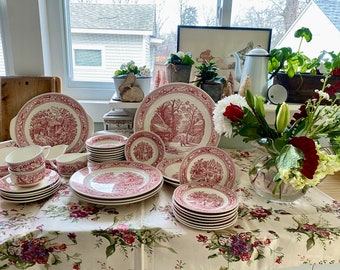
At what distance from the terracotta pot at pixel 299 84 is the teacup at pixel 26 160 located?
3.17ft

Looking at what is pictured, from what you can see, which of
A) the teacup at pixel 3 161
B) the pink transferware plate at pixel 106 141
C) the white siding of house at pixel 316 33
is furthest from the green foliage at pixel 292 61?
the teacup at pixel 3 161

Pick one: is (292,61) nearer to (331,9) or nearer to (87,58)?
(331,9)

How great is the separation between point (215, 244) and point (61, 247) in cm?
35

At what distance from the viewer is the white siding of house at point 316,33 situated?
1403 mm

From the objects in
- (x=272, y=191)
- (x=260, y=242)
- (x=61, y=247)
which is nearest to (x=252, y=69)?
(x=272, y=191)

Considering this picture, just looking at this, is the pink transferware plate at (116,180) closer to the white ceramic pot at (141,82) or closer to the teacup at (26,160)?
the teacup at (26,160)

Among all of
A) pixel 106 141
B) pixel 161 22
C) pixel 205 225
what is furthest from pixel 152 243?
pixel 161 22

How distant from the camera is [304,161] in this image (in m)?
0.59

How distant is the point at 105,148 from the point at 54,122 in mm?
264

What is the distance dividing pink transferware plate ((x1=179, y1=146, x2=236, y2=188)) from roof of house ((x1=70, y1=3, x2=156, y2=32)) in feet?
2.85

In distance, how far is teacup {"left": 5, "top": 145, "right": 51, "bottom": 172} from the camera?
70 cm

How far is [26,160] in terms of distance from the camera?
710 millimetres

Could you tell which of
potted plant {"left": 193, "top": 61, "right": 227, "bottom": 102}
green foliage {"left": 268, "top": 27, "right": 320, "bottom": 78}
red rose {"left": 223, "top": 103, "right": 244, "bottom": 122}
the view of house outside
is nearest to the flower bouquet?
red rose {"left": 223, "top": 103, "right": 244, "bottom": 122}

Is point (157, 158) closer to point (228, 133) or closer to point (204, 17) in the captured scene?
point (228, 133)
